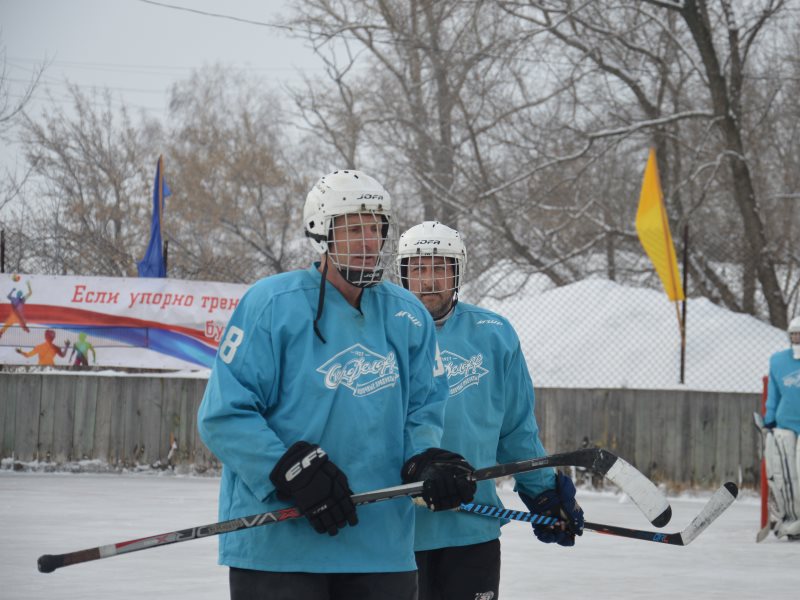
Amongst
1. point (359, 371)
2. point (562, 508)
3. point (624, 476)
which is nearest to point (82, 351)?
point (562, 508)

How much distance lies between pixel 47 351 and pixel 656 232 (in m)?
5.77

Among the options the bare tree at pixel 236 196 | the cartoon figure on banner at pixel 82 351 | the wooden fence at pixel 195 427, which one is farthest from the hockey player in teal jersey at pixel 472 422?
the bare tree at pixel 236 196

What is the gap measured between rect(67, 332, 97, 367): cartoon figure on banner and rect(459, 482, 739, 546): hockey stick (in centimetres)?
820

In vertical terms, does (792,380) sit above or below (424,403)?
above

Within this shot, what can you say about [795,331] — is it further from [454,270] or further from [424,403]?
[424,403]

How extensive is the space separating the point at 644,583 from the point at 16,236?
7.84 metres

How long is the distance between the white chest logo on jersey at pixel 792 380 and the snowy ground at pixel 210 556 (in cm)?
108

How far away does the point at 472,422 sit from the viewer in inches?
146

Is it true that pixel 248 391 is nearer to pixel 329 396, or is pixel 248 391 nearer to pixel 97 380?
pixel 329 396

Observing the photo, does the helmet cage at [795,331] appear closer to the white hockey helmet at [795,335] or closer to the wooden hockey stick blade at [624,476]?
the white hockey helmet at [795,335]

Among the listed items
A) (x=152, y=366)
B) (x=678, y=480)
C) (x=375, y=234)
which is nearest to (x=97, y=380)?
(x=152, y=366)

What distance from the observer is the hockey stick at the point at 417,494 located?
248 cm

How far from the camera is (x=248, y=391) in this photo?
2512mm

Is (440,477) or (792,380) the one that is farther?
(792,380)
